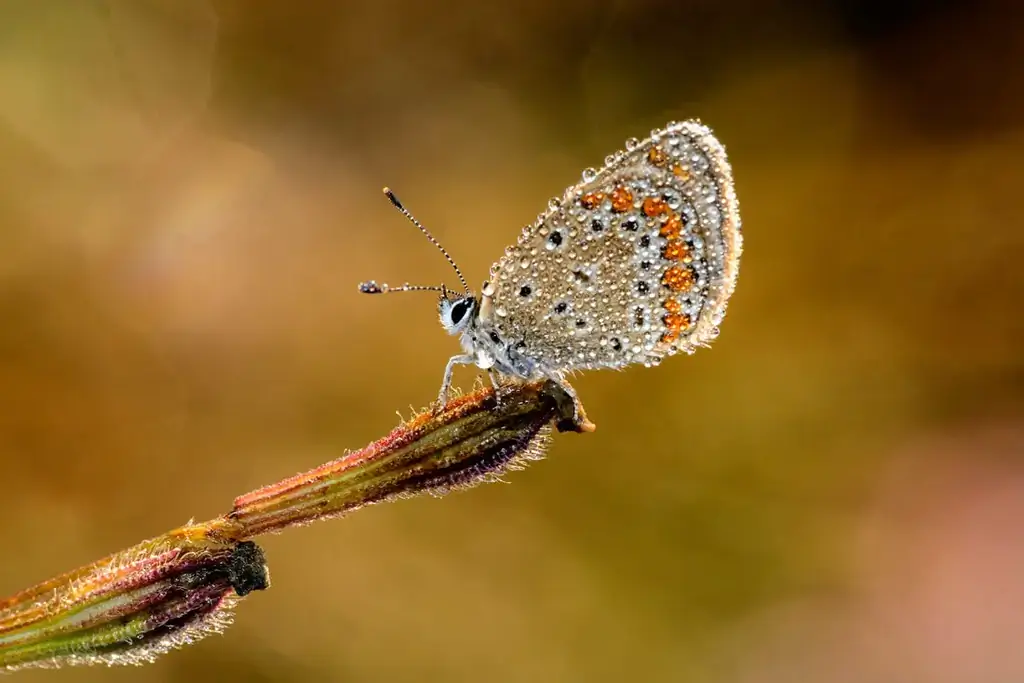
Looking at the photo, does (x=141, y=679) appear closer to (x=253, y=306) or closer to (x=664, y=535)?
(x=253, y=306)

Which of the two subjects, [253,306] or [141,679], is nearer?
[141,679]

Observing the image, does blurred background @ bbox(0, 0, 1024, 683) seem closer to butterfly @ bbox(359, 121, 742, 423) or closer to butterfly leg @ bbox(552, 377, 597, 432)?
butterfly @ bbox(359, 121, 742, 423)

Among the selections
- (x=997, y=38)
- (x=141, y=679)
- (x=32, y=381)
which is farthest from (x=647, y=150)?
(x=997, y=38)

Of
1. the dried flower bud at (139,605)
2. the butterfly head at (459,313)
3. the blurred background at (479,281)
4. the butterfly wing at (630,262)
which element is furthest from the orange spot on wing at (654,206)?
the blurred background at (479,281)

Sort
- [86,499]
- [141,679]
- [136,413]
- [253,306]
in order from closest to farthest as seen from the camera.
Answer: [141,679], [86,499], [136,413], [253,306]

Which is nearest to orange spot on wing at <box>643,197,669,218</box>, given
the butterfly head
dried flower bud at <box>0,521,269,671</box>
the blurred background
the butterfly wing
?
the butterfly wing

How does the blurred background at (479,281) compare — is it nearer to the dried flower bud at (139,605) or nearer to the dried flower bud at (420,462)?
the dried flower bud at (139,605)

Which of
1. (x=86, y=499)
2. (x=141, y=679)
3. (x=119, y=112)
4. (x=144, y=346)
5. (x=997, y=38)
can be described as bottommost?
(x=141, y=679)
